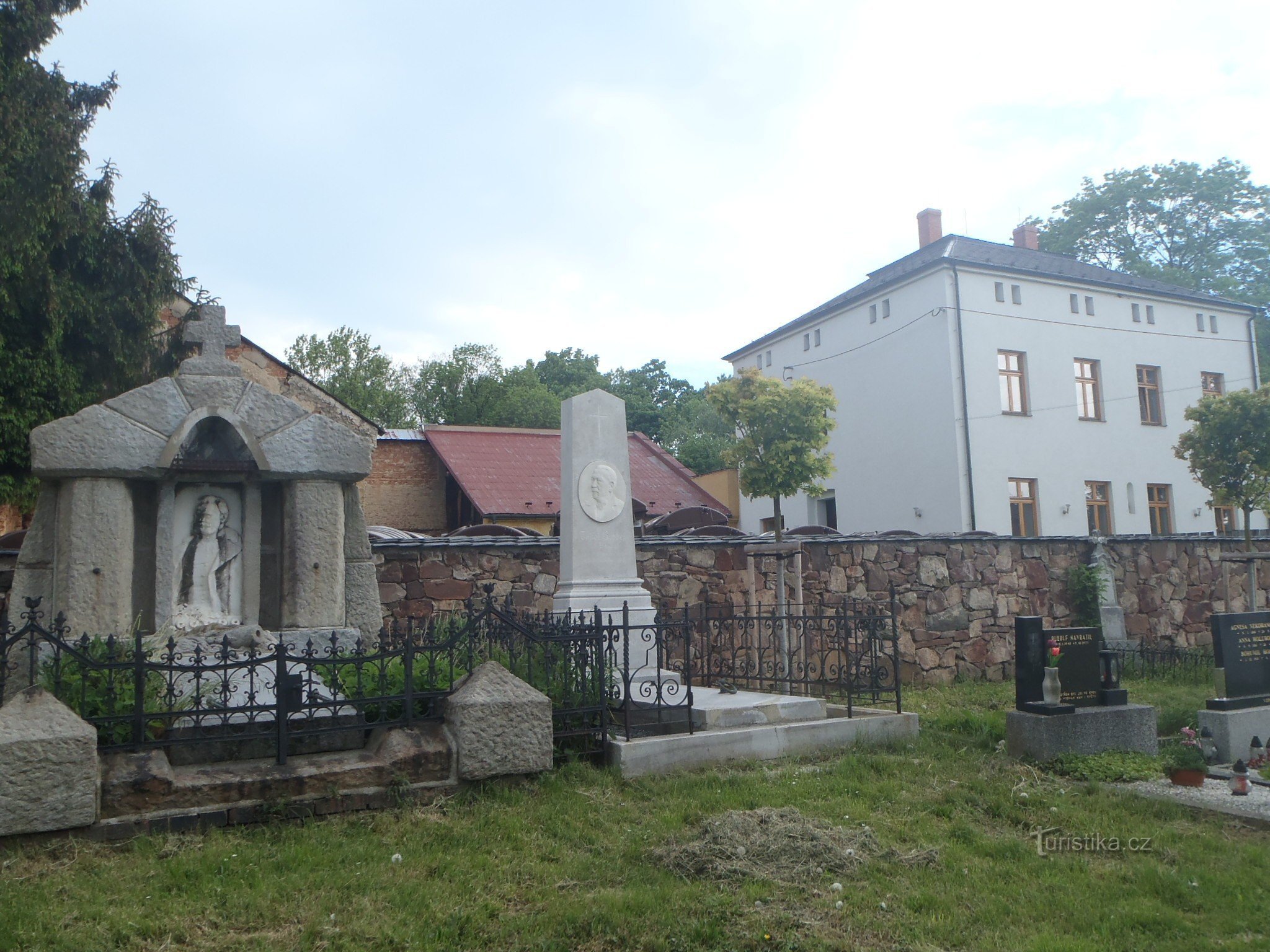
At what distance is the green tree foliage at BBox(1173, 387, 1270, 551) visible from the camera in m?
15.1

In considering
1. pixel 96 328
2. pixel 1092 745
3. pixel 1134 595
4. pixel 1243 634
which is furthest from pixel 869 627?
pixel 96 328

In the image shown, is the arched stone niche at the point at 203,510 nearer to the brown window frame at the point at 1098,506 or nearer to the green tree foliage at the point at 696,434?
the brown window frame at the point at 1098,506

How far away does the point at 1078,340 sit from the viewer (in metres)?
25.2

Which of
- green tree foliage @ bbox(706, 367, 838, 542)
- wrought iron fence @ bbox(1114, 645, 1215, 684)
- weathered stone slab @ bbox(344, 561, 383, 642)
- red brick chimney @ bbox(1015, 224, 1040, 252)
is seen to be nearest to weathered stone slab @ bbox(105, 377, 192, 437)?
weathered stone slab @ bbox(344, 561, 383, 642)

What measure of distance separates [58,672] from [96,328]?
1165 cm

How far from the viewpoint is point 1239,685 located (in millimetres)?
7609

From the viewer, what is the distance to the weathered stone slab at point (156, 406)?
6.76 m

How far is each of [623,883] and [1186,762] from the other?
4435 mm

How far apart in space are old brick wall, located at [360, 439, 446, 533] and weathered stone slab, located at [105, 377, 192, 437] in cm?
1828

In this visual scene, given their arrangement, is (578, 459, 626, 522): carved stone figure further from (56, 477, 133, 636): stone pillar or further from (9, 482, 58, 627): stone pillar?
(9, 482, 58, 627): stone pillar

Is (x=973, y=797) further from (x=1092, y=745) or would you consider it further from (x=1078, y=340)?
(x=1078, y=340)

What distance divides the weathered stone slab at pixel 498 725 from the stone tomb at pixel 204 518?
61.0 inches

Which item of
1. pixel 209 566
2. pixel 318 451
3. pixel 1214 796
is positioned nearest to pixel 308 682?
pixel 209 566

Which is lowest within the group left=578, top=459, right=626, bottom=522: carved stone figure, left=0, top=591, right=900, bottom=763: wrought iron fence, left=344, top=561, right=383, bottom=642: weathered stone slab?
left=0, top=591, right=900, bottom=763: wrought iron fence
